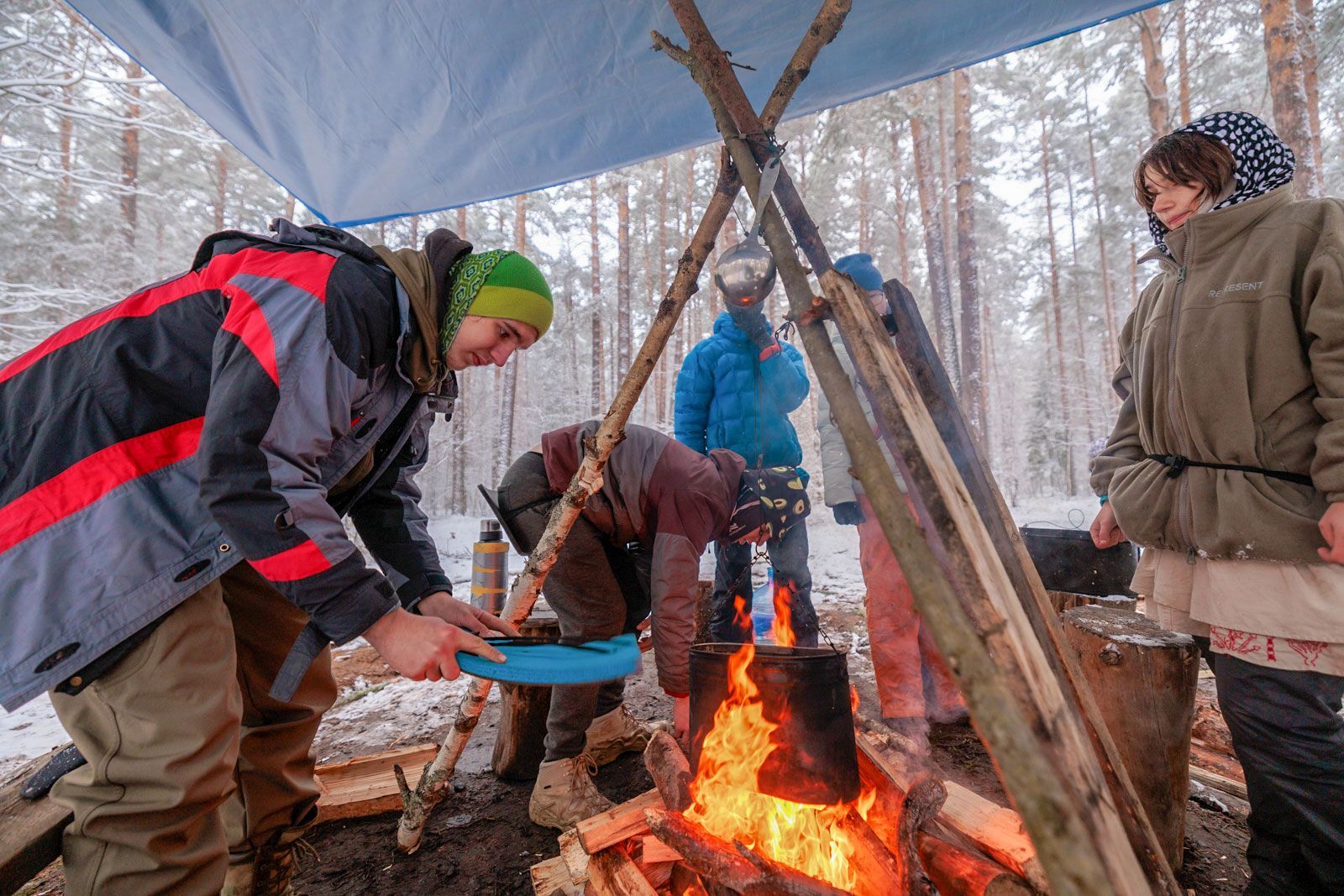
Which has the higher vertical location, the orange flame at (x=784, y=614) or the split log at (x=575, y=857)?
the orange flame at (x=784, y=614)

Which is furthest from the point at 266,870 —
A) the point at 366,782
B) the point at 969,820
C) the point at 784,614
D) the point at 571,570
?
the point at 784,614

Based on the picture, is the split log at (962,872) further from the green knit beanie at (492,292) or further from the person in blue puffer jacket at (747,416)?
the person in blue puffer jacket at (747,416)

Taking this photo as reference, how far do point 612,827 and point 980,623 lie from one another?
5.63ft

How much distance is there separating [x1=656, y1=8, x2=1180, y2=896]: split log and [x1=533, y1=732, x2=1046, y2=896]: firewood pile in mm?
683

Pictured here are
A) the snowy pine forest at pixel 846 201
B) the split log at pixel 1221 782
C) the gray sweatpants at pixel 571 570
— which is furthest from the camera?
the snowy pine forest at pixel 846 201

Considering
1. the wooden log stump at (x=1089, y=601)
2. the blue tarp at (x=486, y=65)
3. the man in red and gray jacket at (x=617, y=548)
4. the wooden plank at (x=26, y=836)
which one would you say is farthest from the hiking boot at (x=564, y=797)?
the blue tarp at (x=486, y=65)

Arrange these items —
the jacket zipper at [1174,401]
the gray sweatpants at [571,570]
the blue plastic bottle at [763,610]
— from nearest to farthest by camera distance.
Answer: the jacket zipper at [1174,401] → the gray sweatpants at [571,570] → the blue plastic bottle at [763,610]

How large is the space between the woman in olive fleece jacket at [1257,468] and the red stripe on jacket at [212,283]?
115 inches

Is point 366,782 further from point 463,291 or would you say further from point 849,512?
point 849,512

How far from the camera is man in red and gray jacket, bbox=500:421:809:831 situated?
2879 mm

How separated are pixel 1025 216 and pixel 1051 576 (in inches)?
973

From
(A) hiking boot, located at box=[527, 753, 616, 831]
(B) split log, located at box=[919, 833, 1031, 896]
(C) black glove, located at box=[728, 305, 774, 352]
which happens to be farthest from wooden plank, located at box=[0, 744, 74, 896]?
(C) black glove, located at box=[728, 305, 774, 352]

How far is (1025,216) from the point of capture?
23.4 meters

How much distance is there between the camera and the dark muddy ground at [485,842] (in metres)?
2.42
